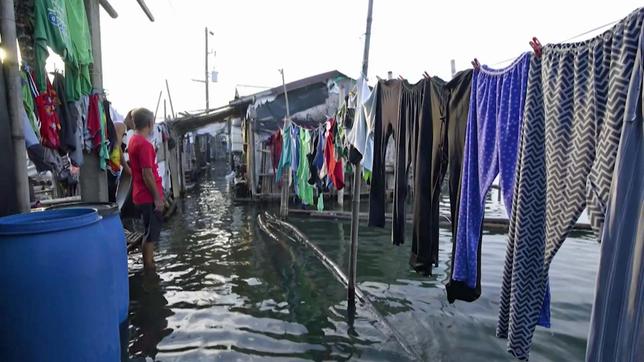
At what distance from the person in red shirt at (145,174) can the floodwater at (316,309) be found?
1.04 meters

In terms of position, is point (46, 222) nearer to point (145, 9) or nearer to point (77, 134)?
point (77, 134)

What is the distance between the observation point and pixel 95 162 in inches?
197

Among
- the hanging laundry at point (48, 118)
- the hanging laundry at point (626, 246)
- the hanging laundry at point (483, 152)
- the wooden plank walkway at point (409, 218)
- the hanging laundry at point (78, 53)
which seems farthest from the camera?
the wooden plank walkway at point (409, 218)

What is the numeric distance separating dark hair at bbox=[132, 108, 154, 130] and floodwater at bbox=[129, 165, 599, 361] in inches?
89.9

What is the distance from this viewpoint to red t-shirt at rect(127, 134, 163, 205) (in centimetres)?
469

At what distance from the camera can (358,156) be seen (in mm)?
4598

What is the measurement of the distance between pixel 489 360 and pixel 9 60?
4.89m

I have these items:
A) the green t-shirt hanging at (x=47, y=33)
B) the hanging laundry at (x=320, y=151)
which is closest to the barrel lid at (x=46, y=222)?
the green t-shirt hanging at (x=47, y=33)

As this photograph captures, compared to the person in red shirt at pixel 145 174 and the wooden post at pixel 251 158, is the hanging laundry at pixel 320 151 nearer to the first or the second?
the person in red shirt at pixel 145 174

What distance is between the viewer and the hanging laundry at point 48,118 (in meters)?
3.82

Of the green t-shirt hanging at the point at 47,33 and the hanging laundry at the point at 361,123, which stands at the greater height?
the green t-shirt hanging at the point at 47,33

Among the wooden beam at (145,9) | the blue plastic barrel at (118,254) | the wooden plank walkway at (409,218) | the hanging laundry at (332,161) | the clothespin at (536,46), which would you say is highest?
the wooden beam at (145,9)

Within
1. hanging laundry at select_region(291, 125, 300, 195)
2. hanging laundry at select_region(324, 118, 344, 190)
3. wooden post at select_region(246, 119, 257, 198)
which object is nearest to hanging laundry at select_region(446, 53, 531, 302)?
hanging laundry at select_region(324, 118, 344, 190)

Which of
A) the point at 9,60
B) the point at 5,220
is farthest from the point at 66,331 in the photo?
the point at 9,60
